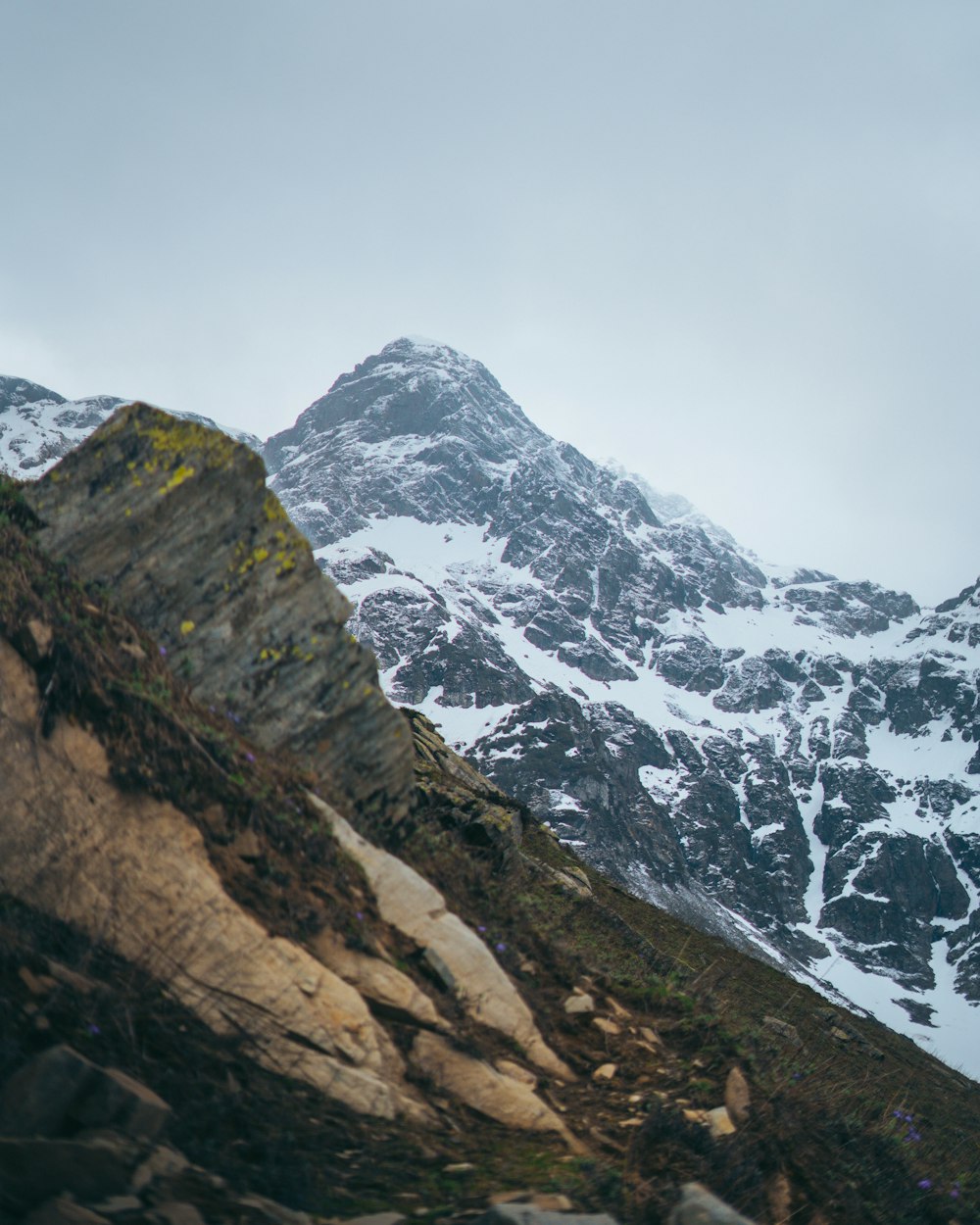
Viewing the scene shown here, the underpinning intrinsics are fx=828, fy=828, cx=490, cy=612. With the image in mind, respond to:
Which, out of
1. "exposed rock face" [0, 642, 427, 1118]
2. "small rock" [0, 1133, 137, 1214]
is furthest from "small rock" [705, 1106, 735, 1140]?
"small rock" [0, 1133, 137, 1214]

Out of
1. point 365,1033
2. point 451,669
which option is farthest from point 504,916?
point 451,669

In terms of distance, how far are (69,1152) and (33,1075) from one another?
0.45m

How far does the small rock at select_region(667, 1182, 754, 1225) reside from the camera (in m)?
4.38

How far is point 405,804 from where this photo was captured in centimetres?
972

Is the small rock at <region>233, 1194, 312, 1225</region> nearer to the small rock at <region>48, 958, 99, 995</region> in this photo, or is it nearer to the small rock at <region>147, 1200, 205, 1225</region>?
the small rock at <region>147, 1200, 205, 1225</region>

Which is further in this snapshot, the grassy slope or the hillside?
the hillside

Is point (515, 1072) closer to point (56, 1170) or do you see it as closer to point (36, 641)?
point (56, 1170)

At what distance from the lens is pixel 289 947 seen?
5.90m

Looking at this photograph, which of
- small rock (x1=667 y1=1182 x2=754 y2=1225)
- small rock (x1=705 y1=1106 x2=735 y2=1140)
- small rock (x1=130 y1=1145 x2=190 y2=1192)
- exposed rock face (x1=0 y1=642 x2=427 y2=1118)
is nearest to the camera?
small rock (x1=130 y1=1145 x2=190 y2=1192)

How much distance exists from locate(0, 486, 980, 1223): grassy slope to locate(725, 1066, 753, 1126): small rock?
10 cm

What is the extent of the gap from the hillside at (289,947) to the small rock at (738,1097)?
24mm

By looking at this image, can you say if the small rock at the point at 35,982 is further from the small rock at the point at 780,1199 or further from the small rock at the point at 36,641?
the small rock at the point at 780,1199

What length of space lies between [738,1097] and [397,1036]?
2.80 metres

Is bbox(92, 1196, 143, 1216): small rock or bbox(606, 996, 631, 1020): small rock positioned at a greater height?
bbox(606, 996, 631, 1020): small rock
